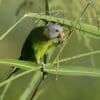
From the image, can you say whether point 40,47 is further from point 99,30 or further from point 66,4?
point 99,30

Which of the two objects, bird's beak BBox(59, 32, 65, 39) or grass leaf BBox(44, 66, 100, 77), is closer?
grass leaf BBox(44, 66, 100, 77)

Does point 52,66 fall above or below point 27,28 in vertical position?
below

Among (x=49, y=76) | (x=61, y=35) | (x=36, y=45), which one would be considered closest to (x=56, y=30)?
(x=61, y=35)

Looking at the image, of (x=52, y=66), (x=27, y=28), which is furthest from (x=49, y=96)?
(x=52, y=66)

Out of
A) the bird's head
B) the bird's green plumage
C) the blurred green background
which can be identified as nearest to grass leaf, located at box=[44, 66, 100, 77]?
the bird's head

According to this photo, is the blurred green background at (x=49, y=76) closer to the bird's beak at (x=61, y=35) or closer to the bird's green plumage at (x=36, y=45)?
the bird's green plumage at (x=36, y=45)

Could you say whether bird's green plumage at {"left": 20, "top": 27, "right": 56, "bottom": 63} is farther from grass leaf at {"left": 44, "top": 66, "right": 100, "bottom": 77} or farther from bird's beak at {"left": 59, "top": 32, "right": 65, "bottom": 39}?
grass leaf at {"left": 44, "top": 66, "right": 100, "bottom": 77}

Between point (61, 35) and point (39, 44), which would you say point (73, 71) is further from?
point (39, 44)

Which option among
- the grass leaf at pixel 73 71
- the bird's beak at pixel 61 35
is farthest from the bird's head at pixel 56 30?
the grass leaf at pixel 73 71
